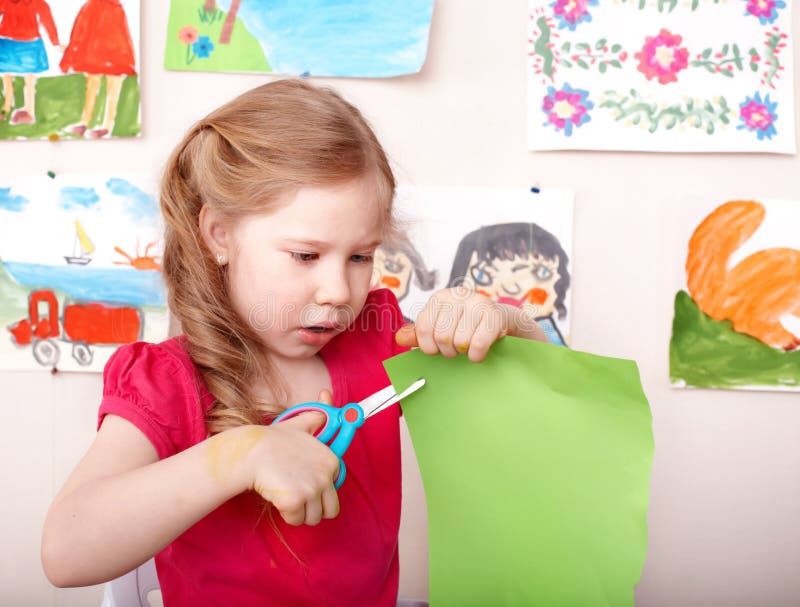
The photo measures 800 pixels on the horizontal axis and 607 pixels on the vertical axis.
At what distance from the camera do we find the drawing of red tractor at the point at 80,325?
99 cm

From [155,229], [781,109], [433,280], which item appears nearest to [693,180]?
[781,109]

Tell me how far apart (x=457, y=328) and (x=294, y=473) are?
20cm

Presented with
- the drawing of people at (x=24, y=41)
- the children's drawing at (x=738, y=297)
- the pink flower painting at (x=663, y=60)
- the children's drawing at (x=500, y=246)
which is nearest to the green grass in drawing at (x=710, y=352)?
the children's drawing at (x=738, y=297)

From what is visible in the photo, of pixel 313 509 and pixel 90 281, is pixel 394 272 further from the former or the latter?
pixel 313 509

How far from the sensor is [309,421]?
557 millimetres

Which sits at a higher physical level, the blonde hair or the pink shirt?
the blonde hair

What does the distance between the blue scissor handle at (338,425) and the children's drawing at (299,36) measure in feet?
1.88

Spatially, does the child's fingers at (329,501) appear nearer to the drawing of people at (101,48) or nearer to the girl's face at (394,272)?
the girl's face at (394,272)

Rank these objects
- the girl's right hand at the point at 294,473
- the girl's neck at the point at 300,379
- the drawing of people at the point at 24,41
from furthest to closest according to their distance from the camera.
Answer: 1. the drawing of people at the point at 24,41
2. the girl's neck at the point at 300,379
3. the girl's right hand at the point at 294,473

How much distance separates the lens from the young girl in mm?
609

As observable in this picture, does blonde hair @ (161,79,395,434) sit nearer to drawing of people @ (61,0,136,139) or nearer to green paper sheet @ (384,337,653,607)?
green paper sheet @ (384,337,653,607)

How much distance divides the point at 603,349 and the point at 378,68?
524mm

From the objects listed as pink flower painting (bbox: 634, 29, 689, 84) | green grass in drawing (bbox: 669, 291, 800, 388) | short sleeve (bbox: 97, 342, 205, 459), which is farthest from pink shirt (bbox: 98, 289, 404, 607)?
pink flower painting (bbox: 634, 29, 689, 84)

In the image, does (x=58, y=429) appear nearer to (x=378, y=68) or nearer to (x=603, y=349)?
(x=378, y=68)
